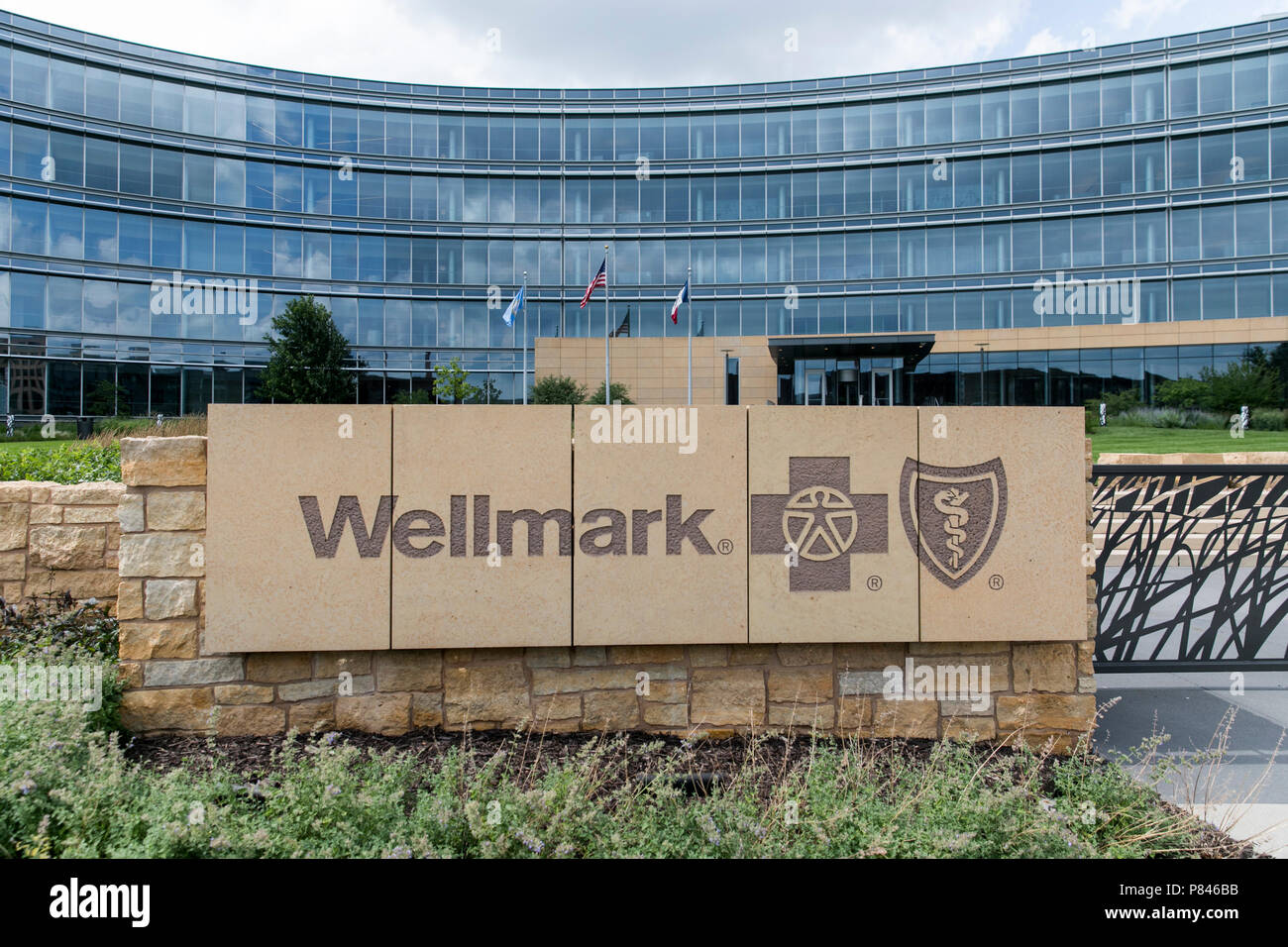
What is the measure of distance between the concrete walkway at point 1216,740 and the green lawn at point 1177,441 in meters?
13.5

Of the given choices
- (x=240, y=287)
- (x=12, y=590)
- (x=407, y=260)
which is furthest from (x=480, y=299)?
(x=12, y=590)

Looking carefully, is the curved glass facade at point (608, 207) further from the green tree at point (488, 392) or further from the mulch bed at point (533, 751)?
the mulch bed at point (533, 751)

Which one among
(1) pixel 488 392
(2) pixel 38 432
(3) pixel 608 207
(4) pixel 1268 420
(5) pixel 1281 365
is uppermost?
(3) pixel 608 207

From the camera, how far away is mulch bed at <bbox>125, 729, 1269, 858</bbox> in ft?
13.3

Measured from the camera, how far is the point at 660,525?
181 inches

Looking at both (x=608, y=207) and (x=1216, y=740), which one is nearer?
(x=1216, y=740)

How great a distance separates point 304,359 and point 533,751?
30515 mm

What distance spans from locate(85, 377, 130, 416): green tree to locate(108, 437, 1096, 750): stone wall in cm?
3617

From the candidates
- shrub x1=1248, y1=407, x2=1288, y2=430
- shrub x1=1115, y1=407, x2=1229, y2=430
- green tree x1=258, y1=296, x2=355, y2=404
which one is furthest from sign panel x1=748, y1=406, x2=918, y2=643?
shrub x1=1248, y1=407, x2=1288, y2=430

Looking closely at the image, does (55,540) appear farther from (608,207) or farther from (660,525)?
(608,207)

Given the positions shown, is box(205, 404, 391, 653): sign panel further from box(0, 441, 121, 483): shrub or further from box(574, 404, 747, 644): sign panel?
box(0, 441, 121, 483): shrub

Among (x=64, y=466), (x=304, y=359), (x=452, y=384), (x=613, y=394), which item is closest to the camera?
(x=64, y=466)

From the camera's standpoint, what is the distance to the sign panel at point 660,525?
453 centimetres

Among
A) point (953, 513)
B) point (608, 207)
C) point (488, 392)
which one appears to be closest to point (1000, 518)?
point (953, 513)
